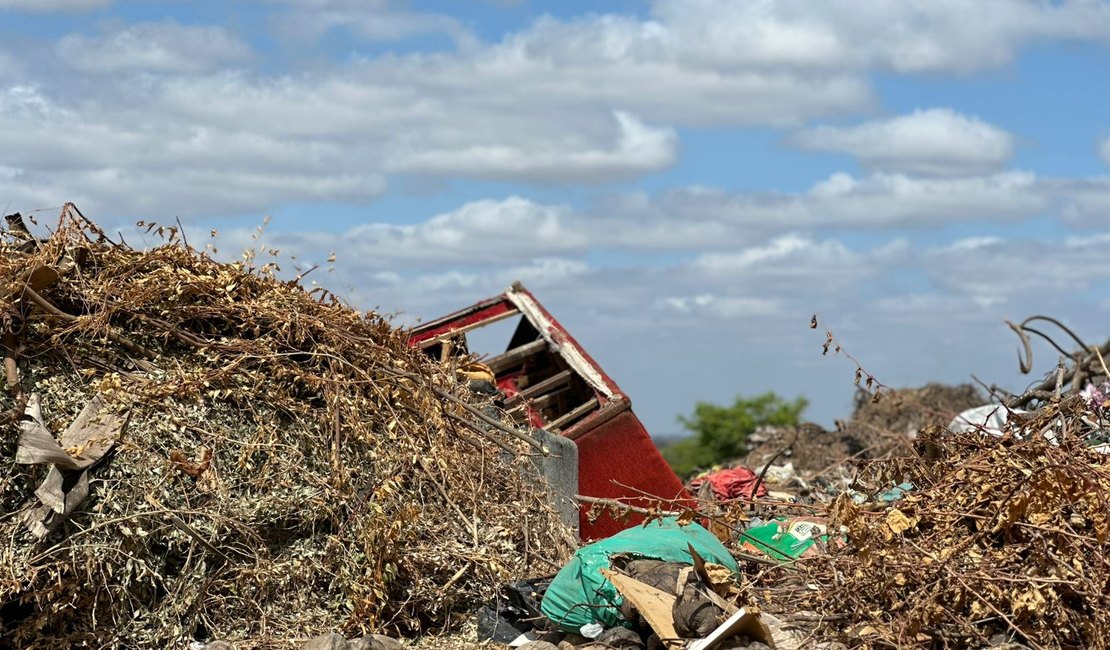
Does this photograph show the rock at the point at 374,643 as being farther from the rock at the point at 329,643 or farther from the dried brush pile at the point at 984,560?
the dried brush pile at the point at 984,560

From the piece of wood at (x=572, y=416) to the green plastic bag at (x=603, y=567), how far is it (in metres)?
1.70

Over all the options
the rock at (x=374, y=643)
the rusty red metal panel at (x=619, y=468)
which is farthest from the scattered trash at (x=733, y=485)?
the rock at (x=374, y=643)

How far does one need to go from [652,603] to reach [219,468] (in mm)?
2257

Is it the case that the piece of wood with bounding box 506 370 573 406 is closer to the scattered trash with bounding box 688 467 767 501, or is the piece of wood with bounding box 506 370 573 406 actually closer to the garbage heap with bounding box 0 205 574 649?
the scattered trash with bounding box 688 467 767 501

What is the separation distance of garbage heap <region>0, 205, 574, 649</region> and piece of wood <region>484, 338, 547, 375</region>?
1798 millimetres

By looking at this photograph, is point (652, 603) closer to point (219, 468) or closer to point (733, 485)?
point (219, 468)

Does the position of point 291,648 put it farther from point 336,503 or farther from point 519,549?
point 519,549

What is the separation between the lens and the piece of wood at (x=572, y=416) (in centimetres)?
773

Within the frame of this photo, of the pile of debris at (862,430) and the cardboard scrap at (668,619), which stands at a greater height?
the pile of debris at (862,430)

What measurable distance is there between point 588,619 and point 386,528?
1.19 metres

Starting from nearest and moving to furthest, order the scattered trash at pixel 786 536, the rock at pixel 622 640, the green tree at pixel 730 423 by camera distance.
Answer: the rock at pixel 622 640
the scattered trash at pixel 786 536
the green tree at pixel 730 423

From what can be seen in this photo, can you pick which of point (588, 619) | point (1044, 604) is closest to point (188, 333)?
point (588, 619)

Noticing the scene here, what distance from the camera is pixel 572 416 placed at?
7941 mm

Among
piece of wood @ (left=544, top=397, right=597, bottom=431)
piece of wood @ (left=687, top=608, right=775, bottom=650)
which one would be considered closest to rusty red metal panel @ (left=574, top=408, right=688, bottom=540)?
piece of wood @ (left=544, top=397, right=597, bottom=431)
